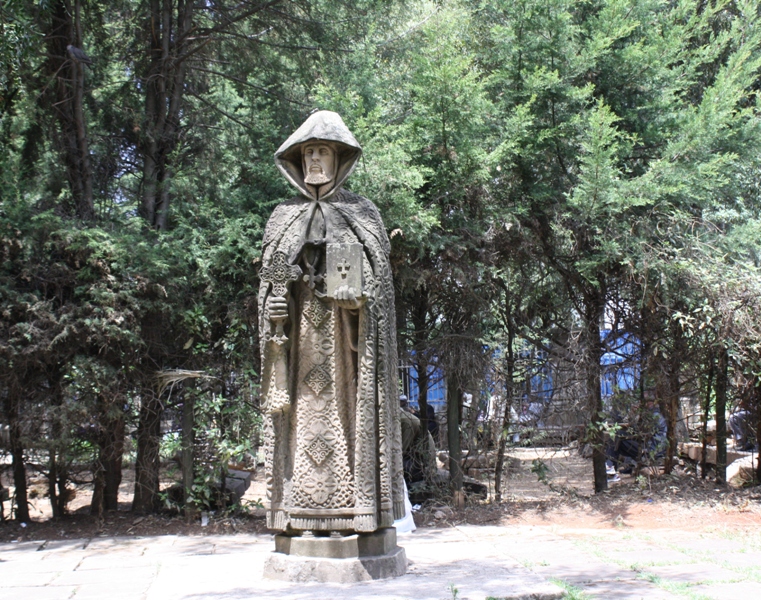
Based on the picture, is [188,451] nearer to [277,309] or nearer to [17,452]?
[17,452]

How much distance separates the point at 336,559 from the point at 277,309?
1772 mm

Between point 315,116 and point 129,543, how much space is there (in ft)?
15.0

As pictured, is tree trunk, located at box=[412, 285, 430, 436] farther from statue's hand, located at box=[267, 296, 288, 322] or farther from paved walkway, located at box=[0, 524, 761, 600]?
statue's hand, located at box=[267, 296, 288, 322]

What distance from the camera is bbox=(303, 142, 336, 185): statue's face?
5.55 metres

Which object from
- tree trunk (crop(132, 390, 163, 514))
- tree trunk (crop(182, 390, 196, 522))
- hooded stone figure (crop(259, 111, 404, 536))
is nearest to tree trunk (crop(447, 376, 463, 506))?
tree trunk (crop(182, 390, 196, 522))

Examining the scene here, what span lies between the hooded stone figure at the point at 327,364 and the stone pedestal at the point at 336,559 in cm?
10

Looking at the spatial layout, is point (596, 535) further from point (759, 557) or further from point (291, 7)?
point (291, 7)

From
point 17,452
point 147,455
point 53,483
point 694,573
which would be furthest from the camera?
point 147,455

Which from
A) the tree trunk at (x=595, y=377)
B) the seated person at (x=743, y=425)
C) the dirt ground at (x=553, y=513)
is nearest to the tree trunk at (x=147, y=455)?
the dirt ground at (x=553, y=513)

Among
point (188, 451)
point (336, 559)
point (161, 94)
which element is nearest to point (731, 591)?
point (336, 559)

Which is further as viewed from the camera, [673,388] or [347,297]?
[673,388]

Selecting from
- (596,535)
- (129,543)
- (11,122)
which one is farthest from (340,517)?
(11,122)

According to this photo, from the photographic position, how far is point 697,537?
24.8 feet

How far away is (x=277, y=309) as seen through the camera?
523 centimetres
